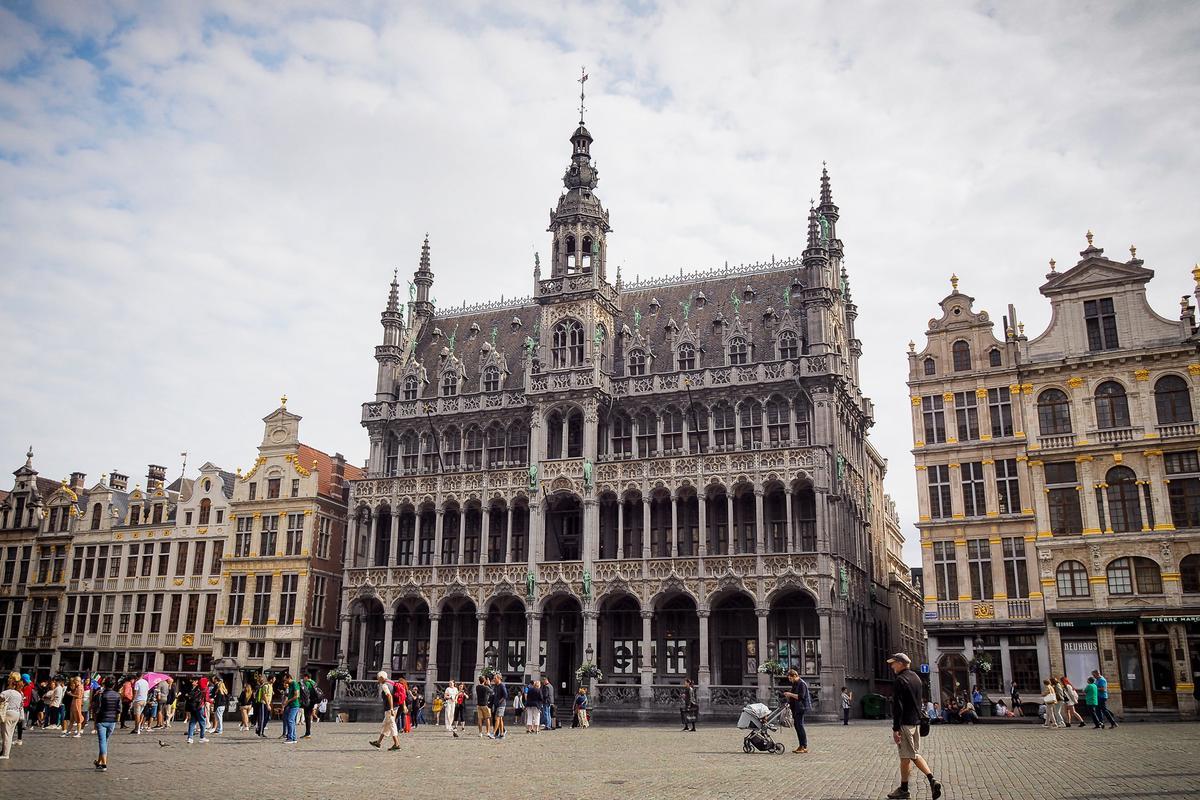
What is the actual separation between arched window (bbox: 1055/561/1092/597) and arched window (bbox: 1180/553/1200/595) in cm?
370

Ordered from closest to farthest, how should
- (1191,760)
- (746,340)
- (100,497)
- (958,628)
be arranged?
1. (1191,760)
2. (958,628)
3. (746,340)
4. (100,497)

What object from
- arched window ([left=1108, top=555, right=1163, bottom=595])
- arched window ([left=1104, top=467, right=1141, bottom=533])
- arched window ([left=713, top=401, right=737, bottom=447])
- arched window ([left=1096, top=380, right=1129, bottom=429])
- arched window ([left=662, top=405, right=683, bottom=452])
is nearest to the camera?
arched window ([left=1108, top=555, right=1163, bottom=595])

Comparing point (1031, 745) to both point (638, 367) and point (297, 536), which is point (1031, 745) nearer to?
point (638, 367)

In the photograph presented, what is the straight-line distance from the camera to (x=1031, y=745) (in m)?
27.2

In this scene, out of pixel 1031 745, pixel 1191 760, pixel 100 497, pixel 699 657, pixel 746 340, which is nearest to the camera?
pixel 1191 760

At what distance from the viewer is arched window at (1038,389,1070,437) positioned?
155ft

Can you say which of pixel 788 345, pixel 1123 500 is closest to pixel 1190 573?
pixel 1123 500

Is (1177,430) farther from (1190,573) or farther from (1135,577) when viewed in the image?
(1135,577)

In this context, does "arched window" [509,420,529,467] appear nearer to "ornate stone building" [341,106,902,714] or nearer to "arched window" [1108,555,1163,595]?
"ornate stone building" [341,106,902,714]

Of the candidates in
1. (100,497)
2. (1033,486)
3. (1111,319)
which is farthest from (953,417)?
(100,497)

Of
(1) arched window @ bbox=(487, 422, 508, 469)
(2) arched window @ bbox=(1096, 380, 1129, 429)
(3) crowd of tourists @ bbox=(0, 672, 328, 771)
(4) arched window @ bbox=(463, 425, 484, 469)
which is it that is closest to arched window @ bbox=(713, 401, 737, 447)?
(1) arched window @ bbox=(487, 422, 508, 469)

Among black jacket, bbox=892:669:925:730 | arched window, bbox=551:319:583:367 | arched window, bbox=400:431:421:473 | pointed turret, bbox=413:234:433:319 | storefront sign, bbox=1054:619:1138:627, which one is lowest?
black jacket, bbox=892:669:925:730

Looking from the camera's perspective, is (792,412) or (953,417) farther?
(792,412)

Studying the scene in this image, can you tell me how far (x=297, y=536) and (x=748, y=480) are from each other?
93.9 ft
